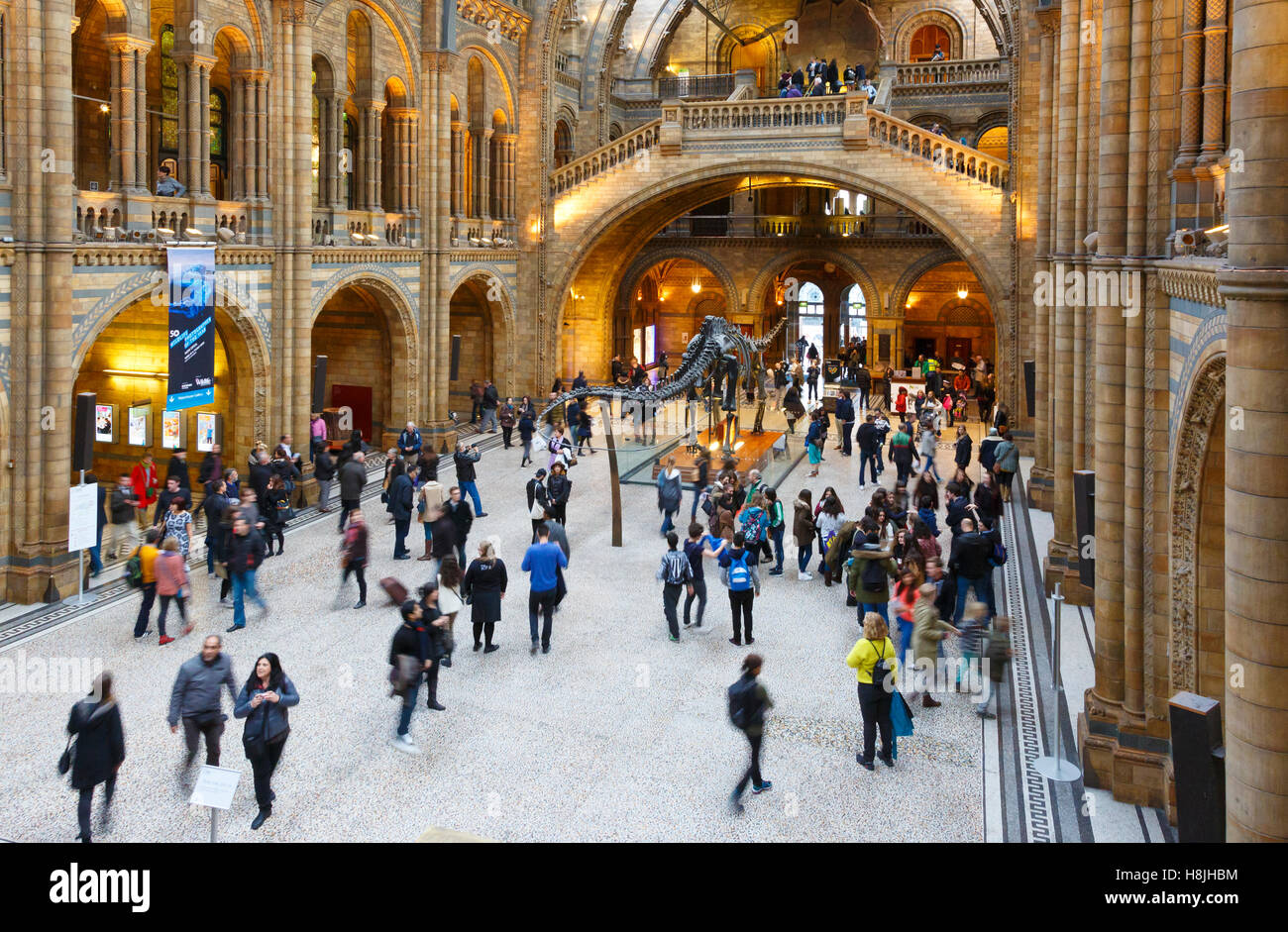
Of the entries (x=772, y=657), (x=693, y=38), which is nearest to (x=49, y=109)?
(x=772, y=657)

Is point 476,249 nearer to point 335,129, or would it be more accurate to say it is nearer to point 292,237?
point 335,129

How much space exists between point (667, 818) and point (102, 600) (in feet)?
27.9

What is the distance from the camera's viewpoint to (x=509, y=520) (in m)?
17.5

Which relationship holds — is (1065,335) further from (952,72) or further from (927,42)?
(927,42)

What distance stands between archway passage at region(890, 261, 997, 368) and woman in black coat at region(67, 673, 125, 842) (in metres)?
30.7

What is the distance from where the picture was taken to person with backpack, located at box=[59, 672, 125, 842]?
296 inches

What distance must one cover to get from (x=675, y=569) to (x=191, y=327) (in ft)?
28.7

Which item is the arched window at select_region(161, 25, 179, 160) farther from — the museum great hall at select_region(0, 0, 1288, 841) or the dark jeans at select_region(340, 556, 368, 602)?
the dark jeans at select_region(340, 556, 368, 602)

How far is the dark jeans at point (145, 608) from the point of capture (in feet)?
38.8

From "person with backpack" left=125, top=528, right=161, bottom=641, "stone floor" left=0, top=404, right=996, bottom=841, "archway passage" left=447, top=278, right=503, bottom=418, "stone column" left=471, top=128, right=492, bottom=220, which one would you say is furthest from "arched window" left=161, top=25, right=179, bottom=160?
"person with backpack" left=125, top=528, right=161, bottom=641

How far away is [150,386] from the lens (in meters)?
19.4

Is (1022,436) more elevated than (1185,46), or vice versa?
(1185,46)
